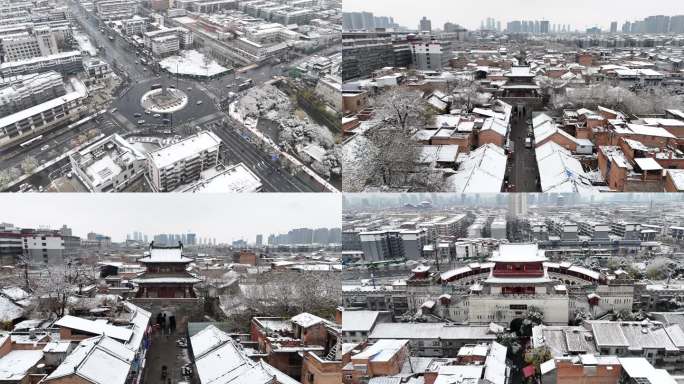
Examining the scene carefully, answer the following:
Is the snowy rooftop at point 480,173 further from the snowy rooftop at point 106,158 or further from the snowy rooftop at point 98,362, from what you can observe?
the snowy rooftop at point 98,362

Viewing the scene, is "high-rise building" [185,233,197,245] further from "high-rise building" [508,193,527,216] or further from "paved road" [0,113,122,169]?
"high-rise building" [508,193,527,216]

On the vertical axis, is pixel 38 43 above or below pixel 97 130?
above

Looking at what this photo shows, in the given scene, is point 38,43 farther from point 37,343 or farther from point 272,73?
point 37,343

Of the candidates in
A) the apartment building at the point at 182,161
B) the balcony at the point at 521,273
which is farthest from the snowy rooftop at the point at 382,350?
the apartment building at the point at 182,161

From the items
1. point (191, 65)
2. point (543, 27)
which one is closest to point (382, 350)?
point (191, 65)

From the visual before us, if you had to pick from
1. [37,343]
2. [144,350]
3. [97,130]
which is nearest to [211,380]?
[144,350]

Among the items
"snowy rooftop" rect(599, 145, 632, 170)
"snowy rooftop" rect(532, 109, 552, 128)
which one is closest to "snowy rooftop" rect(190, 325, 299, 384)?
"snowy rooftop" rect(599, 145, 632, 170)
